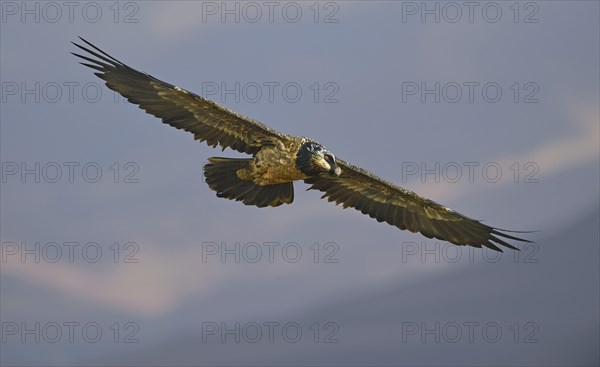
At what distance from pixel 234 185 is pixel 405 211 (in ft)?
12.6

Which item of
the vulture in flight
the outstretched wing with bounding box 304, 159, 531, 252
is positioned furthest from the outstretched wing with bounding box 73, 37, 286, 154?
the outstretched wing with bounding box 304, 159, 531, 252

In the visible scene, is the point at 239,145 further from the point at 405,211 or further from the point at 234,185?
the point at 405,211

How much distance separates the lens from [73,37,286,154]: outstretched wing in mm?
18719

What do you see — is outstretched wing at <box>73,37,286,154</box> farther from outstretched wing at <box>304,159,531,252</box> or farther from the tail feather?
outstretched wing at <box>304,159,531,252</box>

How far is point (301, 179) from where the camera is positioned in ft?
63.9

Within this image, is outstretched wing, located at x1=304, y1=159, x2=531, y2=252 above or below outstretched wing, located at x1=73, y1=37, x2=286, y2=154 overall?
below

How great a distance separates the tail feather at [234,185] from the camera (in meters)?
19.4

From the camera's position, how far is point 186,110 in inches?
761

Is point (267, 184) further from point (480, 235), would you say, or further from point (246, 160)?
point (480, 235)

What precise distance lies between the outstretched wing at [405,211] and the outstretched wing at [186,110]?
226 cm

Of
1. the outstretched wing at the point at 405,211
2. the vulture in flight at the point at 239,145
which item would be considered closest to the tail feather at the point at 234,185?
the vulture in flight at the point at 239,145

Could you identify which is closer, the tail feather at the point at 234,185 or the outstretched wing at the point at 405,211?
the tail feather at the point at 234,185

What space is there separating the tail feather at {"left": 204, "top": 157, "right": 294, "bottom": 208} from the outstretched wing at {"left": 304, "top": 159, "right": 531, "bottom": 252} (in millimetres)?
1734

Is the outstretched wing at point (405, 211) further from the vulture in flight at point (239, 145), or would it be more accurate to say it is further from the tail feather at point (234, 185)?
the tail feather at point (234, 185)
